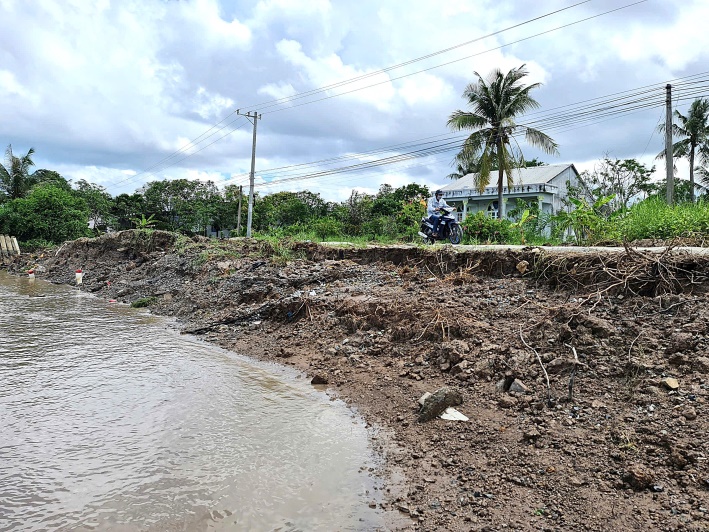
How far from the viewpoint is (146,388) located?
5766 mm

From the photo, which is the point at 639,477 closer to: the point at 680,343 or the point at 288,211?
the point at 680,343

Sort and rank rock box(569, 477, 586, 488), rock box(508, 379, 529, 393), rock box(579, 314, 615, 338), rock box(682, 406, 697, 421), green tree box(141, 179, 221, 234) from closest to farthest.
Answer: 1. rock box(569, 477, 586, 488)
2. rock box(682, 406, 697, 421)
3. rock box(508, 379, 529, 393)
4. rock box(579, 314, 615, 338)
5. green tree box(141, 179, 221, 234)

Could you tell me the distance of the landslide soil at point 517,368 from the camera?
3.15 m

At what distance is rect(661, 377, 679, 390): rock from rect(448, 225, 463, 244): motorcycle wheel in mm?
8061

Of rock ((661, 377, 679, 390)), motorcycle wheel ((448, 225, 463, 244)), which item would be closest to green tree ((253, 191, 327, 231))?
motorcycle wheel ((448, 225, 463, 244))

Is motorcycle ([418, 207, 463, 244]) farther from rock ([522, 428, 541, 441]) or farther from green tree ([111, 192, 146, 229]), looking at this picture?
green tree ([111, 192, 146, 229])

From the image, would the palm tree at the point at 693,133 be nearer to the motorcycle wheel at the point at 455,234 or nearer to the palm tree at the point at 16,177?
the motorcycle wheel at the point at 455,234

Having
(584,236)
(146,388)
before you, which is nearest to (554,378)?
(146,388)

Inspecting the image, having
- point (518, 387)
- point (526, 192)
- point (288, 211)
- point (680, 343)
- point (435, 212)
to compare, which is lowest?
point (518, 387)

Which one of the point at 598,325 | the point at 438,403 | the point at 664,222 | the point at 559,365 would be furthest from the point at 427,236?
the point at 438,403

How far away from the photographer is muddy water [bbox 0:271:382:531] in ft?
10.7

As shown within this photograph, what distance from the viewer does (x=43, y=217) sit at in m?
27.2

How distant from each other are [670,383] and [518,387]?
1.21 m

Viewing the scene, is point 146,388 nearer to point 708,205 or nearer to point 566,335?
point 566,335
